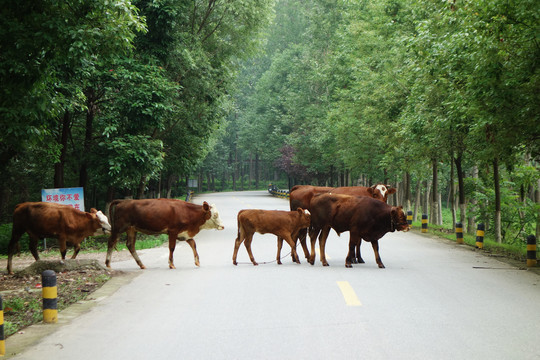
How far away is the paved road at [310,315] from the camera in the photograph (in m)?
6.73


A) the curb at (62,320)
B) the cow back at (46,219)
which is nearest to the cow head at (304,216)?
the curb at (62,320)

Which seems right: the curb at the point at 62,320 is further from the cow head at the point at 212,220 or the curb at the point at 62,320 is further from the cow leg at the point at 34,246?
the cow leg at the point at 34,246

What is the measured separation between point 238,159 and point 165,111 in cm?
9326

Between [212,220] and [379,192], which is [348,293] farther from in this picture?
[379,192]

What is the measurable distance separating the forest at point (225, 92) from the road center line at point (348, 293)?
19.0 ft

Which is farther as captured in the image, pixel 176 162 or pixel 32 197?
pixel 32 197

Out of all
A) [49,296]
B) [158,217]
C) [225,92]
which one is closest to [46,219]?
[158,217]

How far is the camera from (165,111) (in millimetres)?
20406

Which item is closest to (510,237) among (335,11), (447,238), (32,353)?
(447,238)

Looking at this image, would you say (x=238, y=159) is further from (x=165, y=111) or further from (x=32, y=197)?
(x=165, y=111)

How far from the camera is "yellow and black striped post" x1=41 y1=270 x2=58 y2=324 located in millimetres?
8102

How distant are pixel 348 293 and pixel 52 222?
7.22m

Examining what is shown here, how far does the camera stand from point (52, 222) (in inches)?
527

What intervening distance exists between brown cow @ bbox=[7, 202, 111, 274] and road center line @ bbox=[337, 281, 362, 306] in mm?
5825
